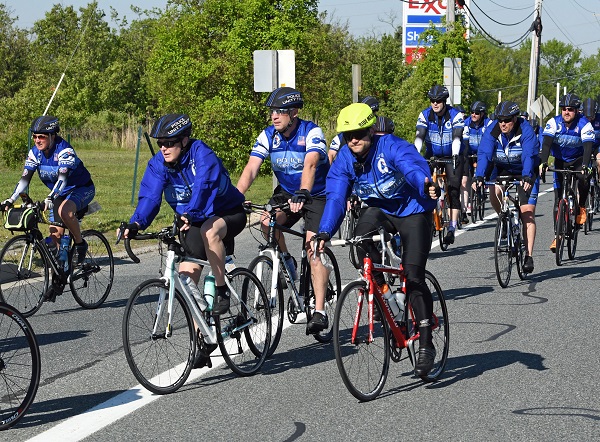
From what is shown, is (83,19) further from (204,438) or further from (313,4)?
(204,438)

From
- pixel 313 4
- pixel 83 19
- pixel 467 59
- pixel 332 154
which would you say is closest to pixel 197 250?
pixel 332 154

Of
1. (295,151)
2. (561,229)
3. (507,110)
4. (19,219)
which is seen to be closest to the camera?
(295,151)

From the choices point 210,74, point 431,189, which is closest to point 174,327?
point 431,189

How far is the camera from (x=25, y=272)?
34.7 feet

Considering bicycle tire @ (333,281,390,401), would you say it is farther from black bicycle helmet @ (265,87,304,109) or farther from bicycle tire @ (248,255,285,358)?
black bicycle helmet @ (265,87,304,109)

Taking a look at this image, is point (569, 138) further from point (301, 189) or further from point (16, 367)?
point (16, 367)

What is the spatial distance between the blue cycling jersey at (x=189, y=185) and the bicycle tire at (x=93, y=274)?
11.7 ft

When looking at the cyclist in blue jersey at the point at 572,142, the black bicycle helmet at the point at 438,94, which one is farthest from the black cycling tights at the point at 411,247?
the black bicycle helmet at the point at 438,94

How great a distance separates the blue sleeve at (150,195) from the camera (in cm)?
723

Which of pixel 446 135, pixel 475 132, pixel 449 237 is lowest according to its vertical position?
pixel 449 237

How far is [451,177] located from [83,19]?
171 feet

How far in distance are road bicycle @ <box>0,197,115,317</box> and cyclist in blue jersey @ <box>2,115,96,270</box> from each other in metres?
0.10

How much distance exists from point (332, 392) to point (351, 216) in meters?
8.72

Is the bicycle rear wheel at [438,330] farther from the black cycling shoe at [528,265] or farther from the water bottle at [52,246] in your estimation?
the black cycling shoe at [528,265]
